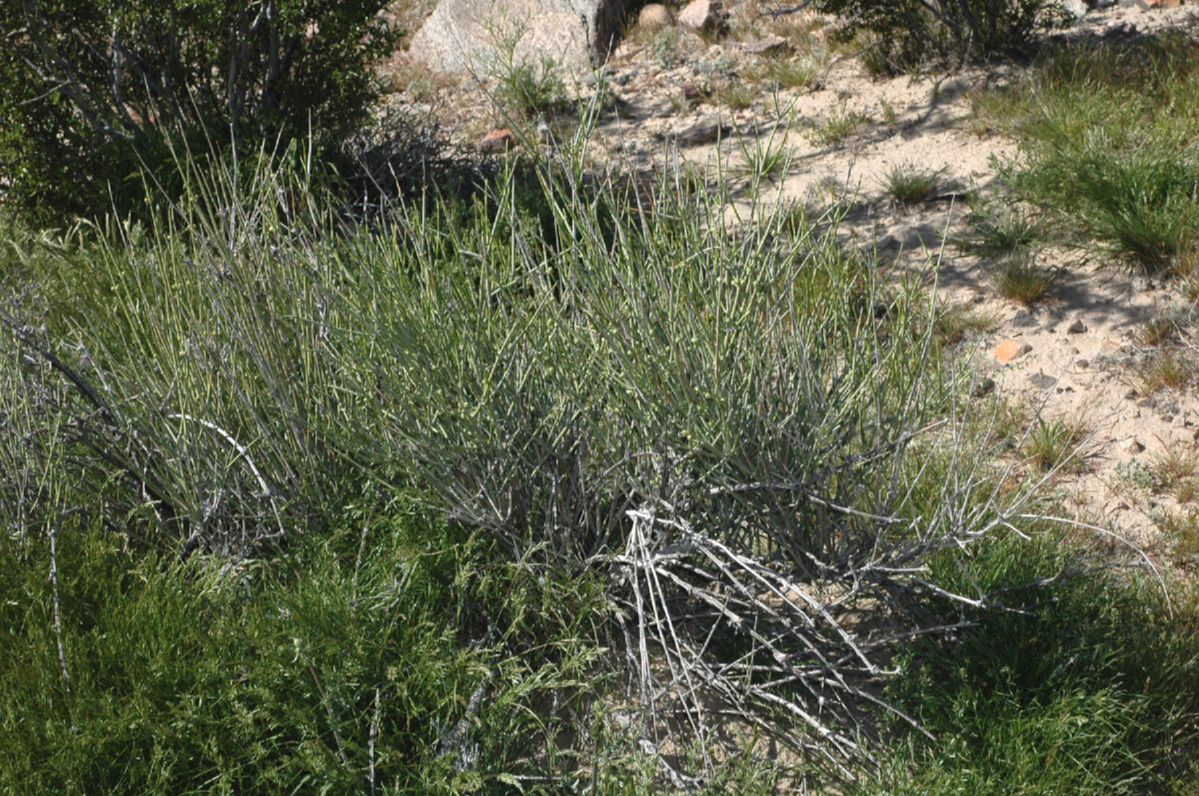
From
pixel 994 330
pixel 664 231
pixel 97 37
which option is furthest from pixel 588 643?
pixel 97 37

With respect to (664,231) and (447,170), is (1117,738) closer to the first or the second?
(664,231)

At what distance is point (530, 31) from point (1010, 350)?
4.60 m

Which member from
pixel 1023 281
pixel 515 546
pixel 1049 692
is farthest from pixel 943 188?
pixel 515 546

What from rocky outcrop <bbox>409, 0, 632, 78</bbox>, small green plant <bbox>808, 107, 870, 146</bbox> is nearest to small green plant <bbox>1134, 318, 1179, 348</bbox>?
small green plant <bbox>808, 107, 870, 146</bbox>

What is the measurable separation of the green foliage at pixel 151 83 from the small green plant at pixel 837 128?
217 cm

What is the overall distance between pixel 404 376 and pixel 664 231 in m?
0.69

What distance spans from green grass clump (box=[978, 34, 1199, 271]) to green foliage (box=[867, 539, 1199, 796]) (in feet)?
6.92

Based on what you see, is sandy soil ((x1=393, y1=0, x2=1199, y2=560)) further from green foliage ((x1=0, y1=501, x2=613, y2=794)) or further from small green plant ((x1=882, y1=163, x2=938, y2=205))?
green foliage ((x1=0, y1=501, x2=613, y2=794))

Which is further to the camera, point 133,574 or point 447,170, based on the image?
point 447,170

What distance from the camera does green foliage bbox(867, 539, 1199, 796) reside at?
2713 millimetres

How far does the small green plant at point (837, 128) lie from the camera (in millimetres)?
6441

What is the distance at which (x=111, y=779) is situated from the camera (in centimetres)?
262

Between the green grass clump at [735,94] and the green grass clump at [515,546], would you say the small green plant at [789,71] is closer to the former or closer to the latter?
the green grass clump at [735,94]

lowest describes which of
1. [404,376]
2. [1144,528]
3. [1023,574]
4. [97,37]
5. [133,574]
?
[1144,528]
